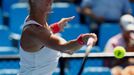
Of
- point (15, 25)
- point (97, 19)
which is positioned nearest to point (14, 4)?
point (15, 25)

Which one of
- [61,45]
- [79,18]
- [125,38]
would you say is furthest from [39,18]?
[79,18]

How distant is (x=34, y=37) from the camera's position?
3.19 metres

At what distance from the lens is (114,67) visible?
508 cm

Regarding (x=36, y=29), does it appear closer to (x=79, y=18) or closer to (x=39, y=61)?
(x=39, y=61)

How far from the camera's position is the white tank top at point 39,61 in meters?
3.33

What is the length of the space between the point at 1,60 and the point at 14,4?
296cm

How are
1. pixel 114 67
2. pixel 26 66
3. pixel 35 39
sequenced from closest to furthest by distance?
pixel 35 39 < pixel 26 66 < pixel 114 67

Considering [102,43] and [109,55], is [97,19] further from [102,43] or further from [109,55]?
[109,55]

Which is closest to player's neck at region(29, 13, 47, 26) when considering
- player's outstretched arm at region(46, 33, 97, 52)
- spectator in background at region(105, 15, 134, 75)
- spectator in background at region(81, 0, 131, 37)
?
player's outstretched arm at region(46, 33, 97, 52)

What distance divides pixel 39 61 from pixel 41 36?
10.5 inches

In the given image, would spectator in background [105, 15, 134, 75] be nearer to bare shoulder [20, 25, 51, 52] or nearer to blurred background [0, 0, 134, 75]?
blurred background [0, 0, 134, 75]

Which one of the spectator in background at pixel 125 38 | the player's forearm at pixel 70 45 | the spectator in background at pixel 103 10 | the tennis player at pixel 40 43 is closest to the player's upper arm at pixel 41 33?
the tennis player at pixel 40 43

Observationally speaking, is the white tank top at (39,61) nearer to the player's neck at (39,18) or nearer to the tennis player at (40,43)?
the tennis player at (40,43)

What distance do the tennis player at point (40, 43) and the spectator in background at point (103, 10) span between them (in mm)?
3388
